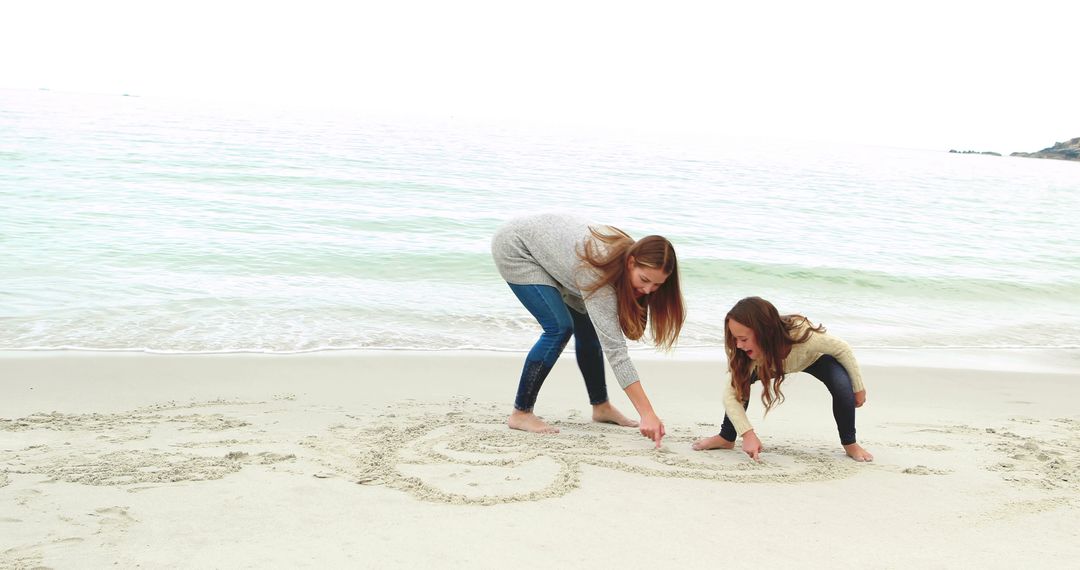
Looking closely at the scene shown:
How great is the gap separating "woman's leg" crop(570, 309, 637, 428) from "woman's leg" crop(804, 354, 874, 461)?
1.06 metres

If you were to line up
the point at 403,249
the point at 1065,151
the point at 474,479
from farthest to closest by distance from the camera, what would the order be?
1. the point at 1065,151
2. the point at 403,249
3. the point at 474,479

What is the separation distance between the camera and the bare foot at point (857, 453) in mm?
3912

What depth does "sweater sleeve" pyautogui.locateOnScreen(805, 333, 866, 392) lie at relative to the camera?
12.5 ft

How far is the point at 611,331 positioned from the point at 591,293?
19 centimetres

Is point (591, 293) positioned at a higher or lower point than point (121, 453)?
higher

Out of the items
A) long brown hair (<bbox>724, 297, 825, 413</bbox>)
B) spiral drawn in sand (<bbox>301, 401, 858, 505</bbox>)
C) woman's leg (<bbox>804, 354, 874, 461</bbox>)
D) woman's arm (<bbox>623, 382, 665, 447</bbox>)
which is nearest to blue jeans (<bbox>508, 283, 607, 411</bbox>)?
spiral drawn in sand (<bbox>301, 401, 858, 505</bbox>)

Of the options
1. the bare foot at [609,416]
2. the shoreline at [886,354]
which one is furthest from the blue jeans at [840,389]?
the shoreline at [886,354]

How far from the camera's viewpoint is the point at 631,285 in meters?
3.70

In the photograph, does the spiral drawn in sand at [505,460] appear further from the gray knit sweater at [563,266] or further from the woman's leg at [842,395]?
the gray knit sweater at [563,266]

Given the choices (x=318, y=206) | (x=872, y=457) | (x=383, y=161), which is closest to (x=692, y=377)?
(x=872, y=457)

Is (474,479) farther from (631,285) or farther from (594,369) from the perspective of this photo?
(594,369)

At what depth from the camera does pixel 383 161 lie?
2320cm

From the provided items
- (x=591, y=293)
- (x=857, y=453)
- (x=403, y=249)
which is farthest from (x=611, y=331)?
(x=403, y=249)

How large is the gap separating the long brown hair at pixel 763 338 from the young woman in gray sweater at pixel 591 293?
0.88ft
